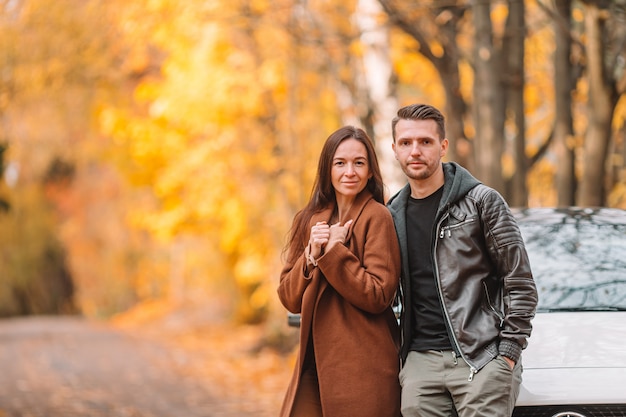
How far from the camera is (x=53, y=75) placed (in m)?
17.0

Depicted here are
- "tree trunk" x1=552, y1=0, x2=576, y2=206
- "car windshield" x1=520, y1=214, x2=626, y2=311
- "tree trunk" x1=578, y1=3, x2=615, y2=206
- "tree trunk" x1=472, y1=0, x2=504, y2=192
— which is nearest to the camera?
"car windshield" x1=520, y1=214, x2=626, y2=311

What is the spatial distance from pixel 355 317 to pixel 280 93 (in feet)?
48.0

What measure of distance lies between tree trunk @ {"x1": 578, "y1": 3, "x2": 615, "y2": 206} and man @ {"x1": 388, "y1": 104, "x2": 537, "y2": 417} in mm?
4906

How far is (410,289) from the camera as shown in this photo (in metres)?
4.66

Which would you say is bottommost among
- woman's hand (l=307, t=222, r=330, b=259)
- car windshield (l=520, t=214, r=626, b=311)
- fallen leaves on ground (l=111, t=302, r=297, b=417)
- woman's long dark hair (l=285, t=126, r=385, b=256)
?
fallen leaves on ground (l=111, t=302, r=297, b=417)

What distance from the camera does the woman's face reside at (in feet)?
15.7

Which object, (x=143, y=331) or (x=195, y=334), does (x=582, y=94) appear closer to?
(x=195, y=334)

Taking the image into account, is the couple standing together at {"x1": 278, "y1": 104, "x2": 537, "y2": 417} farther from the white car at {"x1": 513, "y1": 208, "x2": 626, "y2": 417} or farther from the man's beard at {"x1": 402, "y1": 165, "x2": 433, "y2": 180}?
Answer: the white car at {"x1": 513, "y1": 208, "x2": 626, "y2": 417}

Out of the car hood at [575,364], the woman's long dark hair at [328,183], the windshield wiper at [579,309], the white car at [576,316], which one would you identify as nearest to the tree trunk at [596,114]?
the white car at [576,316]

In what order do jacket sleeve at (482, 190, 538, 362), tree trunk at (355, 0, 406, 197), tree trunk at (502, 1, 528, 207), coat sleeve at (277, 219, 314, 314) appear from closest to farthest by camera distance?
jacket sleeve at (482, 190, 538, 362), coat sleeve at (277, 219, 314, 314), tree trunk at (502, 1, 528, 207), tree trunk at (355, 0, 406, 197)

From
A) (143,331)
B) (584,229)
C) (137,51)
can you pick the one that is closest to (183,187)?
(137,51)

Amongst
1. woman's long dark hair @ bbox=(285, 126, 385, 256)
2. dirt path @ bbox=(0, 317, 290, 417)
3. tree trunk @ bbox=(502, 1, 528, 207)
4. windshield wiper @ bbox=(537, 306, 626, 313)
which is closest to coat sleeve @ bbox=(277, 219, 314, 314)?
woman's long dark hair @ bbox=(285, 126, 385, 256)

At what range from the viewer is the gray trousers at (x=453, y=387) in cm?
438

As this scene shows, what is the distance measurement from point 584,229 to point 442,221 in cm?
190
